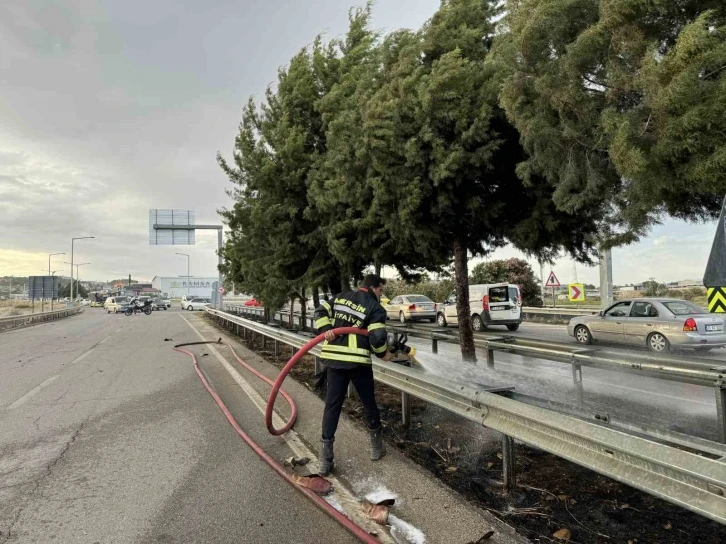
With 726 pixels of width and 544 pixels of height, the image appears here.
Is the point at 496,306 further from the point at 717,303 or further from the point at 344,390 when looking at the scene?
the point at 344,390

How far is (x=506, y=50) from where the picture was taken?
4457 mm

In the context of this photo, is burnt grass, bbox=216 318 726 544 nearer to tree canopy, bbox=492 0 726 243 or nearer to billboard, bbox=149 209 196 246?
tree canopy, bbox=492 0 726 243

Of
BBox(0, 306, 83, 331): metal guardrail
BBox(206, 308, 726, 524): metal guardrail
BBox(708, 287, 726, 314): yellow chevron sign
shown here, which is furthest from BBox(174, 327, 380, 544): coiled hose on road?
BBox(0, 306, 83, 331): metal guardrail

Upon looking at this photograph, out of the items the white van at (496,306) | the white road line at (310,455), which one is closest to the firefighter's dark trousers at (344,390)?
the white road line at (310,455)

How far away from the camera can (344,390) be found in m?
4.48

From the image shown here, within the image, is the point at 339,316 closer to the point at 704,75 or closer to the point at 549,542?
the point at 549,542

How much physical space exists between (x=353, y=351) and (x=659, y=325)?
10836 millimetres

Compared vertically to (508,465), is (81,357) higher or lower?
lower

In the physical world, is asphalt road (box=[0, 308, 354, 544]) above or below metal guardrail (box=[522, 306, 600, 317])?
below

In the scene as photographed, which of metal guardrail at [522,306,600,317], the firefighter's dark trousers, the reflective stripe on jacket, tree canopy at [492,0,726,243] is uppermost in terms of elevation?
tree canopy at [492,0,726,243]

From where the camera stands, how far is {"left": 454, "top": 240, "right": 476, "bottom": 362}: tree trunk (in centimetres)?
789

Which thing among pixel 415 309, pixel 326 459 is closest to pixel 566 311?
pixel 415 309

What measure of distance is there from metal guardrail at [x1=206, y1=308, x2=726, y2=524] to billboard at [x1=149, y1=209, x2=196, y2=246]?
1213 inches

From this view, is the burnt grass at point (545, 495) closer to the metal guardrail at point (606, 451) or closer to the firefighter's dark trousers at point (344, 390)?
the metal guardrail at point (606, 451)
